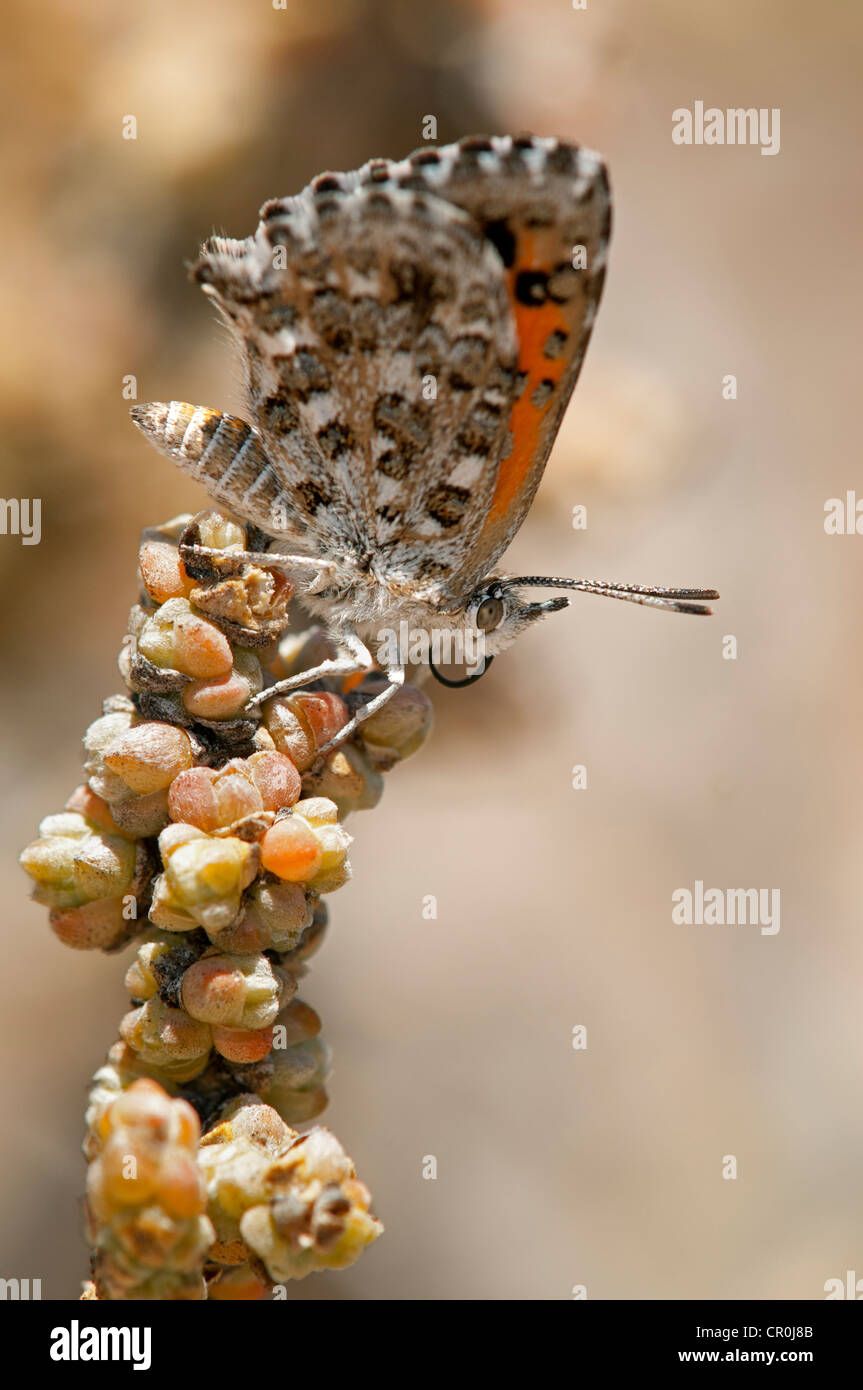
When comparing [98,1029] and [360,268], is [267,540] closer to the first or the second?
[360,268]

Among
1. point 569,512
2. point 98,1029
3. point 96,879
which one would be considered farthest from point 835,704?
point 96,879

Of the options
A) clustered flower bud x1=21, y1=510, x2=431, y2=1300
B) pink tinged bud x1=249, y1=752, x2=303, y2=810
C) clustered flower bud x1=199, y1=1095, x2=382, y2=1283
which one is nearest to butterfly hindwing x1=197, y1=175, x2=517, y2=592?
clustered flower bud x1=21, y1=510, x2=431, y2=1300

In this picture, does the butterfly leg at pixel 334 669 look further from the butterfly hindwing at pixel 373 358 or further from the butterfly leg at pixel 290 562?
the butterfly hindwing at pixel 373 358

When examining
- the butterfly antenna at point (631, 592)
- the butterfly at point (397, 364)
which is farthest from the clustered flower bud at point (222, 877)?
the butterfly antenna at point (631, 592)

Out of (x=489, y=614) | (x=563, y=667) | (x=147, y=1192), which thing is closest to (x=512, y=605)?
(x=489, y=614)

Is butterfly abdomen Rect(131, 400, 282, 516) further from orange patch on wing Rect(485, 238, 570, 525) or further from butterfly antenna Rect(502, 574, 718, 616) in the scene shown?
butterfly antenna Rect(502, 574, 718, 616)
